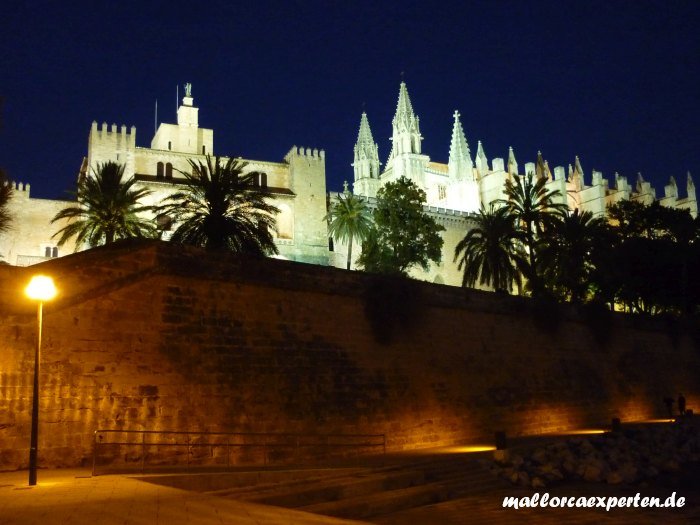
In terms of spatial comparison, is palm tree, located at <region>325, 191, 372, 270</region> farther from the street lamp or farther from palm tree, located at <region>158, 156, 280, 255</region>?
the street lamp

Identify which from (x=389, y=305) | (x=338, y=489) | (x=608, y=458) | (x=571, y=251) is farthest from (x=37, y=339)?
(x=571, y=251)

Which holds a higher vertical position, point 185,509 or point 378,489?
point 185,509

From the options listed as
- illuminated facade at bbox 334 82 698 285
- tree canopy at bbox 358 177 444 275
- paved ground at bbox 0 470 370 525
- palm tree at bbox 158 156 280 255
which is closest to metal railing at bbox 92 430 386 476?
paved ground at bbox 0 470 370 525

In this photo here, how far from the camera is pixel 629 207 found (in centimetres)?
4209

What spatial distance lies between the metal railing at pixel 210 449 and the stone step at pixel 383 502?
2721 mm

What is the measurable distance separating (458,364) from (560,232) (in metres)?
17.1

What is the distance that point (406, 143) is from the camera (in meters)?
76.8

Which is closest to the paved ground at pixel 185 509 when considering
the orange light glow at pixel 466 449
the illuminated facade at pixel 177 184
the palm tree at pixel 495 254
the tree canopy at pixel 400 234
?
the orange light glow at pixel 466 449

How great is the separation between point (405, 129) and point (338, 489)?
229 feet

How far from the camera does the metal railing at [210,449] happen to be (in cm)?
1145

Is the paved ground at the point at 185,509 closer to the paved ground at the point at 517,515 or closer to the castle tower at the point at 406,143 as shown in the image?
the paved ground at the point at 517,515

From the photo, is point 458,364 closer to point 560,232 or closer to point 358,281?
point 358,281

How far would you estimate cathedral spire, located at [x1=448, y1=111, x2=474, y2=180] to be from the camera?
79.1 meters

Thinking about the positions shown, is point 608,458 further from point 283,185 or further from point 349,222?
point 283,185
